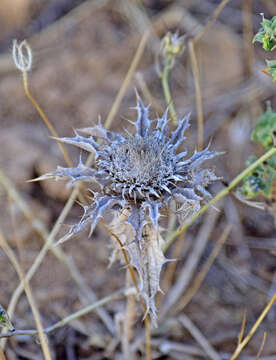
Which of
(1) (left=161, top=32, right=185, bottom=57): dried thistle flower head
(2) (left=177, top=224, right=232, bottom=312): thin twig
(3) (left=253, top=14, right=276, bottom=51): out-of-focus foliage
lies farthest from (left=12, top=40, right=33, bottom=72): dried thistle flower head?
(2) (left=177, top=224, right=232, bottom=312): thin twig

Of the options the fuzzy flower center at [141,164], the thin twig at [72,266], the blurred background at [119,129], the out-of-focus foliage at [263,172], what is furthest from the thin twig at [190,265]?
the fuzzy flower center at [141,164]

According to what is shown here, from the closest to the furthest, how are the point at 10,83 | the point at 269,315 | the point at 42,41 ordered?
1. the point at 269,315
2. the point at 10,83
3. the point at 42,41

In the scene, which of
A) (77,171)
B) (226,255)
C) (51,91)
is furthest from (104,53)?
(77,171)

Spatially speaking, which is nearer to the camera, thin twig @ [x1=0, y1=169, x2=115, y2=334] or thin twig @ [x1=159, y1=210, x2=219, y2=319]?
thin twig @ [x1=0, y1=169, x2=115, y2=334]

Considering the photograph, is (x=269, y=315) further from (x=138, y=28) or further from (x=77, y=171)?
(x=138, y=28)

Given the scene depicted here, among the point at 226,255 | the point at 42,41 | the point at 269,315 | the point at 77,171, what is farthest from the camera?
the point at 42,41

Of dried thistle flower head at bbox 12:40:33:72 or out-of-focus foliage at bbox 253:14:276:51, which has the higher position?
dried thistle flower head at bbox 12:40:33:72

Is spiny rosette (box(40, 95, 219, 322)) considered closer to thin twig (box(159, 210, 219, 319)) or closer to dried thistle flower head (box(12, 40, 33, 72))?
dried thistle flower head (box(12, 40, 33, 72))
